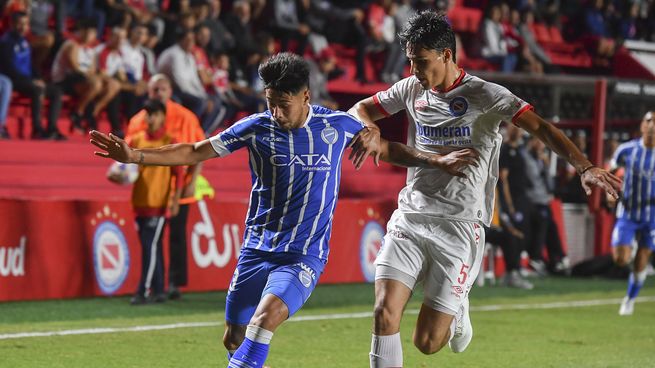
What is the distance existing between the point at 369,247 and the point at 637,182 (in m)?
3.64

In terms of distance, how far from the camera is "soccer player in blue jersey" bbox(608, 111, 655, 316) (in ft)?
39.9

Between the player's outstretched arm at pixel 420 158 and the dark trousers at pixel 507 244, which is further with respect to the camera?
the dark trousers at pixel 507 244

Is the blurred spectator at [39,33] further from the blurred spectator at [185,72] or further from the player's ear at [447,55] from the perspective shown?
the player's ear at [447,55]

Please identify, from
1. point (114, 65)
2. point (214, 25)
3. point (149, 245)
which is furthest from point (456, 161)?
point (214, 25)

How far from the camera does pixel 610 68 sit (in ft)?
88.4

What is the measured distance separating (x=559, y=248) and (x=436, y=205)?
37.3 feet

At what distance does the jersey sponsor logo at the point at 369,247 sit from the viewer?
47.4 ft

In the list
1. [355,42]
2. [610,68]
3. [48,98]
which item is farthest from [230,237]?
[610,68]

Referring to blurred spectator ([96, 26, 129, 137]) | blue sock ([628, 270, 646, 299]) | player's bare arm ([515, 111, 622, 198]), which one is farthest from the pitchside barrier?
player's bare arm ([515, 111, 622, 198])

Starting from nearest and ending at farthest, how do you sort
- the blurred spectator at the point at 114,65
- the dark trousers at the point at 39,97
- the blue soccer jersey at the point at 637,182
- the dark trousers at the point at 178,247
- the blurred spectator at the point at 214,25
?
the dark trousers at the point at 178,247 → the blue soccer jersey at the point at 637,182 → the dark trousers at the point at 39,97 → the blurred spectator at the point at 114,65 → the blurred spectator at the point at 214,25

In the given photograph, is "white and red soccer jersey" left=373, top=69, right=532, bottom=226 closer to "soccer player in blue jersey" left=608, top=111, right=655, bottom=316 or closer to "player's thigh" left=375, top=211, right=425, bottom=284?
"player's thigh" left=375, top=211, right=425, bottom=284

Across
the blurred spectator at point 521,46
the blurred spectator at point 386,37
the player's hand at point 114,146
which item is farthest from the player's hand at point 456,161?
the blurred spectator at point 521,46

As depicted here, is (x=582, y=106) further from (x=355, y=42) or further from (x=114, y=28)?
(x=114, y=28)

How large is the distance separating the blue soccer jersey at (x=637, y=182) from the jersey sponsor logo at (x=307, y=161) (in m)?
7.21
